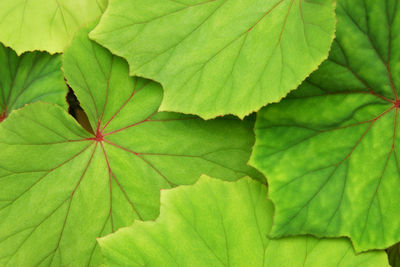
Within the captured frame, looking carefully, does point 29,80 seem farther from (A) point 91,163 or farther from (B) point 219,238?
(B) point 219,238

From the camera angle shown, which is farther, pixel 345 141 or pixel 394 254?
pixel 394 254

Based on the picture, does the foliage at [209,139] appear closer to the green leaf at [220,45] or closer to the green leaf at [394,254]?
the green leaf at [220,45]

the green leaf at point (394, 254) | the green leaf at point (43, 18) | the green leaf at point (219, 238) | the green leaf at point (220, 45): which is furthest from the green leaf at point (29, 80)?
the green leaf at point (394, 254)

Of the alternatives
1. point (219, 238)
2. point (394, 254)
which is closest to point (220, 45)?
point (219, 238)

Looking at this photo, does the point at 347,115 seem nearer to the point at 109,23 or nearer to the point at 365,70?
the point at 365,70

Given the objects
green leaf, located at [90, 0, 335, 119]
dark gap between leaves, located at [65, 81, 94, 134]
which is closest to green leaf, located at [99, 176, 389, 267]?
green leaf, located at [90, 0, 335, 119]

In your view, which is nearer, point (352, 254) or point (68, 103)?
point (352, 254)

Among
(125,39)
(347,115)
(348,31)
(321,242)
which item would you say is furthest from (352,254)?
(125,39)
